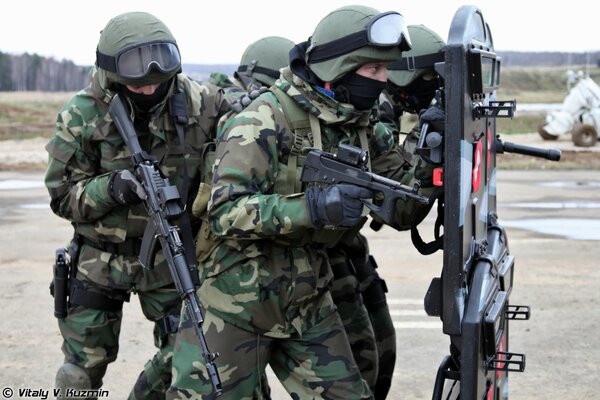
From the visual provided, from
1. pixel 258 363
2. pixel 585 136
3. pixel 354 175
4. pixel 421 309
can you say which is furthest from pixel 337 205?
pixel 585 136

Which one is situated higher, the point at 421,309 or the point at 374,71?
the point at 374,71

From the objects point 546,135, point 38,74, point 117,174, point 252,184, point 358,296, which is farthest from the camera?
point 38,74

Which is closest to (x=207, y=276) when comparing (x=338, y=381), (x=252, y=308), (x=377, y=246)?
(x=252, y=308)

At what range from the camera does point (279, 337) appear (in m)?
3.51

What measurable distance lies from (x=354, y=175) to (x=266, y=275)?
1.65 ft

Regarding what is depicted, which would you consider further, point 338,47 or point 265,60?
point 265,60

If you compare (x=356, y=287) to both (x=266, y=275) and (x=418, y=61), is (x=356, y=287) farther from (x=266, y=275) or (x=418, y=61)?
(x=418, y=61)

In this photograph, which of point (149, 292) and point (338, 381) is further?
point (149, 292)

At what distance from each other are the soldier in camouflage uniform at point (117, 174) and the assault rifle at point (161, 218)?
92 millimetres

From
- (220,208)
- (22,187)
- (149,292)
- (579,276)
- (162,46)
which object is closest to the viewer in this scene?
(220,208)

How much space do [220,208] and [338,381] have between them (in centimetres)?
75

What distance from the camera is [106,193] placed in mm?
4133

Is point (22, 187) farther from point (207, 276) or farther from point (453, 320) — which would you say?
point (453, 320)

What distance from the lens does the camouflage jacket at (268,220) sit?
3.31 metres
